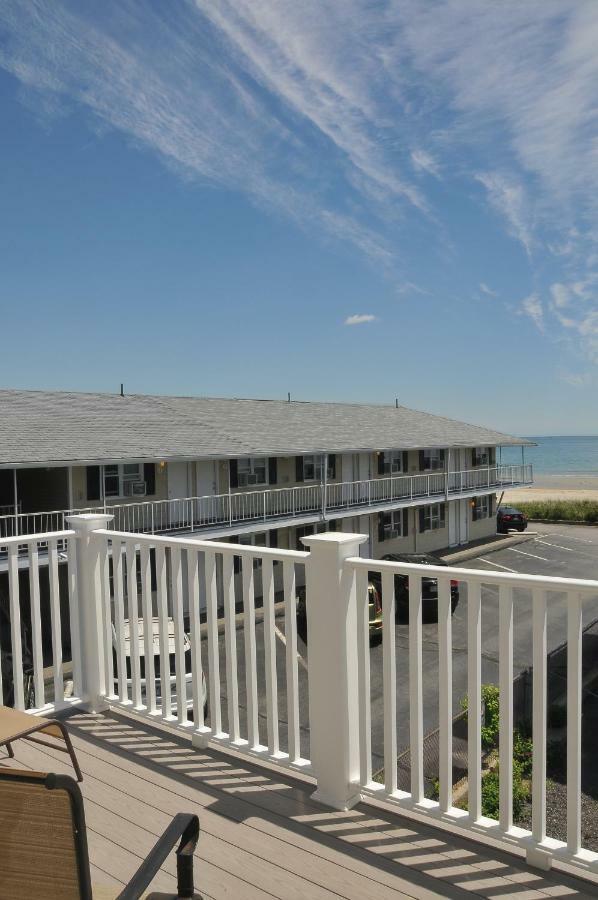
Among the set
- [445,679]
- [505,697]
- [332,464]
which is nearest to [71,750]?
[445,679]

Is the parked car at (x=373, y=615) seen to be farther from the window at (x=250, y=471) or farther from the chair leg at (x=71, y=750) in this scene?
the chair leg at (x=71, y=750)

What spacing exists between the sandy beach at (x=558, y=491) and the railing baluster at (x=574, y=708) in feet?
160

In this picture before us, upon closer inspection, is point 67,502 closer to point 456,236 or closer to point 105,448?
point 105,448

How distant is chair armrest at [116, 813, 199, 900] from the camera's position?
1.22 meters

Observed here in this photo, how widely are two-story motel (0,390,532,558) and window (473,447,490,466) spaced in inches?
2.4

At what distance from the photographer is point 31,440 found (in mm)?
16938

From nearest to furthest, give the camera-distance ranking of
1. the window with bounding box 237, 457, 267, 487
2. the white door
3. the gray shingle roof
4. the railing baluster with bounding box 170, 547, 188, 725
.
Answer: the railing baluster with bounding box 170, 547, 188, 725
the gray shingle roof
the white door
the window with bounding box 237, 457, 267, 487

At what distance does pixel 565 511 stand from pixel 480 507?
10041 millimetres

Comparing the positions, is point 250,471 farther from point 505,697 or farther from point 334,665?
point 505,697

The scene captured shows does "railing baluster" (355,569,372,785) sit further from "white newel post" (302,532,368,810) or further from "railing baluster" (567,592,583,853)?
A: "railing baluster" (567,592,583,853)

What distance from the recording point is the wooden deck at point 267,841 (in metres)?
2.20

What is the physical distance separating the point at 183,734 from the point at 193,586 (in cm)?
88

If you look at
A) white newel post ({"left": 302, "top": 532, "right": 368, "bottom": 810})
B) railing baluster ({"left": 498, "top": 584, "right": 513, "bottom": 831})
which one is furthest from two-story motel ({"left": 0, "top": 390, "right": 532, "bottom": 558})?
railing baluster ({"left": 498, "top": 584, "right": 513, "bottom": 831})

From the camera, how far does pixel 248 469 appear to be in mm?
22203
